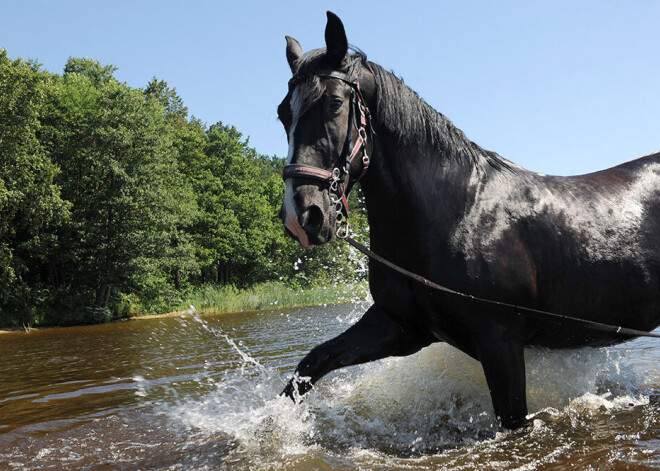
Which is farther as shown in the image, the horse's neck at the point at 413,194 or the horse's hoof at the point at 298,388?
the horse's hoof at the point at 298,388

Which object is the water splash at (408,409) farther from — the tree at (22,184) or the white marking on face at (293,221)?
Answer: the tree at (22,184)

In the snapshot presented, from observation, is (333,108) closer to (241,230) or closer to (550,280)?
(550,280)

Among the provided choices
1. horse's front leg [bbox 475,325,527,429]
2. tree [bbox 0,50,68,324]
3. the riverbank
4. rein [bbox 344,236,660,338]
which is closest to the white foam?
horse's front leg [bbox 475,325,527,429]

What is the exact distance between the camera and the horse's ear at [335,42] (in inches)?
121

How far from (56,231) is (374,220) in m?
31.2

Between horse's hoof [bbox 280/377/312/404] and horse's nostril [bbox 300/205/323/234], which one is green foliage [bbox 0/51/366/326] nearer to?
horse's hoof [bbox 280/377/312/404]

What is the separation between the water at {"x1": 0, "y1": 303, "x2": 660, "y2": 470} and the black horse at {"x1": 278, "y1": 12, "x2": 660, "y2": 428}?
380mm

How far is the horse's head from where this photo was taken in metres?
2.86

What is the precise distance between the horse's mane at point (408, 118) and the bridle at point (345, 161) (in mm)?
104

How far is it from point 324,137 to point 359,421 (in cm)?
259

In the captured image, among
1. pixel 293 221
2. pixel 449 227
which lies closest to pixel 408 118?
pixel 449 227

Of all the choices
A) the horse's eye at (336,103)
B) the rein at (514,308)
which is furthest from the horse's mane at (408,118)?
the rein at (514,308)

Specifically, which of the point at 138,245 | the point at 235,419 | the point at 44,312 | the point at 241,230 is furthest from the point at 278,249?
the point at 235,419

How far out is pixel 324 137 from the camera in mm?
3031
